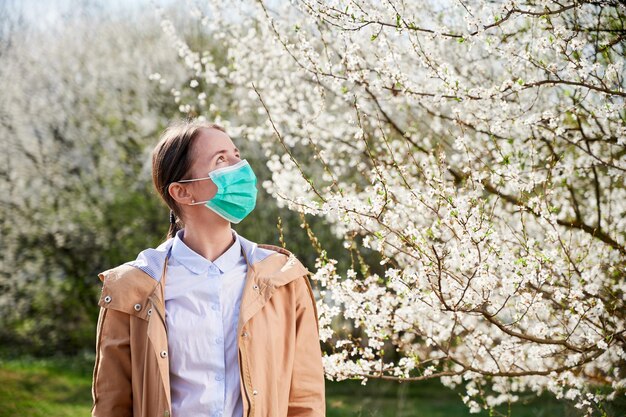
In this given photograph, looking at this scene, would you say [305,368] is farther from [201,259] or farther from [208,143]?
[208,143]

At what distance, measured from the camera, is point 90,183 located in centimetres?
1171

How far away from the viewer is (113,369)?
2322 mm

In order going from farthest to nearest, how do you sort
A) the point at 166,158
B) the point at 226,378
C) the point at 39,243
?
the point at 39,243 < the point at 166,158 < the point at 226,378

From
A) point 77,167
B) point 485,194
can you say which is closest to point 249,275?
point 485,194

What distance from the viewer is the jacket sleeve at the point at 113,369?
2.31 m

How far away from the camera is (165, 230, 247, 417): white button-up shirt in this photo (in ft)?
7.37

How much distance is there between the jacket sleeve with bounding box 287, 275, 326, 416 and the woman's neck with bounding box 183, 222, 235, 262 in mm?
268

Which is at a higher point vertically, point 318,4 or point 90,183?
point 90,183

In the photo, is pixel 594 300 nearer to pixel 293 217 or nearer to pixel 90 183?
pixel 293 217

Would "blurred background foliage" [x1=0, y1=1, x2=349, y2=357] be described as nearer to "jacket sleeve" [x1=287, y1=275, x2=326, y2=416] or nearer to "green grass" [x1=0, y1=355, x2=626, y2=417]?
"green grass" [x1=0, y1=355, x2=626, y2=417]

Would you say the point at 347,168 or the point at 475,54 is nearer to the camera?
the point at 475,54

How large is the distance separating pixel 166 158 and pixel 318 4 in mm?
1738

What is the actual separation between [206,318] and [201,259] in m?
0.20

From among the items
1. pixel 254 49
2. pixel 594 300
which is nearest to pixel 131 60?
pixel 254 49
